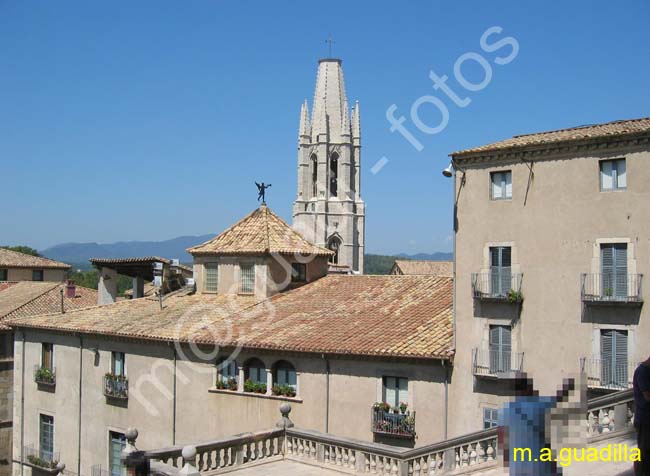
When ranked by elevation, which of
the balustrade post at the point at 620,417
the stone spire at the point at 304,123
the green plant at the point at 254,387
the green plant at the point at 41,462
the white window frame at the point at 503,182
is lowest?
the green plant at the point at 41,462

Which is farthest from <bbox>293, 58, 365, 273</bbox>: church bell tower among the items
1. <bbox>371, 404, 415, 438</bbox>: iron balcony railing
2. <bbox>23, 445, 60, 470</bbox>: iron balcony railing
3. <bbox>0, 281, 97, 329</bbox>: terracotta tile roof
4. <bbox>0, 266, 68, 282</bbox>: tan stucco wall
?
<bbox>371, 404, 415, 438</bbox>: iron balcony railing

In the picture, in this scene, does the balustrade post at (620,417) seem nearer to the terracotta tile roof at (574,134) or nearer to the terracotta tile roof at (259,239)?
the terracotta tile roof at (574,134)

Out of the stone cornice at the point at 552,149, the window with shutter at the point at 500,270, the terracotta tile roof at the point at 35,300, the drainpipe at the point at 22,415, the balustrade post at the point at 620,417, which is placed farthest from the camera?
the terracotta tile roof at the point at 35,300

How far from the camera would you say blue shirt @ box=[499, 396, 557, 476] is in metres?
11.7

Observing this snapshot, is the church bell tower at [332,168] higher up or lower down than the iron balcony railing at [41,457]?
higher up

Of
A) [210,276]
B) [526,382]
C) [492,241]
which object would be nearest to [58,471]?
[210,276]

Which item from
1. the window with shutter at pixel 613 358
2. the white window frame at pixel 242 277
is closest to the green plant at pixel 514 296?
the window with shutter at pixel 613 358

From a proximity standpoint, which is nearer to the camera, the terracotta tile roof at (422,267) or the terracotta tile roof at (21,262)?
the terracotta tile roof at (21,262)

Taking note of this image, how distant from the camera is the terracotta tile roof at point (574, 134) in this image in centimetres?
2184

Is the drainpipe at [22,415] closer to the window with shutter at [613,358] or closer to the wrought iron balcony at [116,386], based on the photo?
the wrought iron balcony at [116,386]

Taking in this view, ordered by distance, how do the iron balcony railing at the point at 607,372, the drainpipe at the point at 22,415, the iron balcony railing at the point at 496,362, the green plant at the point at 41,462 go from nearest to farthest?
the iron balcony railing at the point at 607,372 → the iron balcony railing at the point at 496,362 → the green plant at the point at 41,462 → the drainpipe at the point at 22,415

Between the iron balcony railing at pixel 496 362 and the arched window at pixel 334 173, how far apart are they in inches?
3943

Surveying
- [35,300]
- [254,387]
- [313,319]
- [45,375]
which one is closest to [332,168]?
[35,300]

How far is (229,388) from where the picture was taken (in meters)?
29.3
